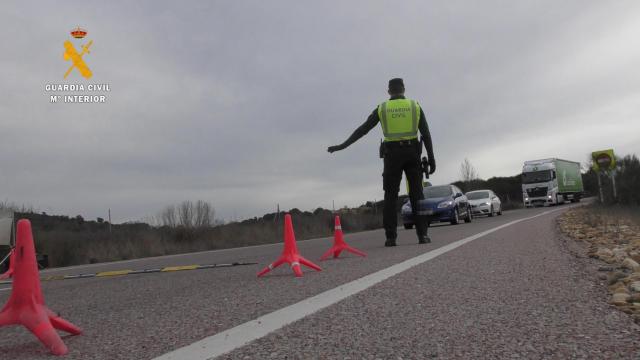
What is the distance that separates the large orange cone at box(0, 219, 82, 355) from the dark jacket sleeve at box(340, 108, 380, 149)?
5682 millimetres

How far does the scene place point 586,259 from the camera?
5219mm

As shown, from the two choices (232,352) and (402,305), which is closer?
(232,352)

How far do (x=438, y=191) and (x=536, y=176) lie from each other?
25.6 m

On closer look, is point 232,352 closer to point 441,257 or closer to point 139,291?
point 139,291

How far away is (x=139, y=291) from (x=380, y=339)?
134 inches

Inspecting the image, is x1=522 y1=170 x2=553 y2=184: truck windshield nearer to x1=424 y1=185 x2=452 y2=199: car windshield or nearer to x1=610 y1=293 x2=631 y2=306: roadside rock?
x1=424 y1=185 x2=452 y2=199: car windshield

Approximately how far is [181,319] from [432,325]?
1523 mm

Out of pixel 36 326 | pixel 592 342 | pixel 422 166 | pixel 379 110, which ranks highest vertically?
pixel 379 110

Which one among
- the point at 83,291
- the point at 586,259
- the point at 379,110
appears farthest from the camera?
the point at 379,110

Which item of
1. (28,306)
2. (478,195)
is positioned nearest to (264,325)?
(28,306)

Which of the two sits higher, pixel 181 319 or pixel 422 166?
pixel 422 166

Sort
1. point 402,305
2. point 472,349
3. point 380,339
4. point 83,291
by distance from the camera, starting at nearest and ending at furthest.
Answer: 1. point 472,349
2. point 380,339
3. point 402,305
4. point 83,291

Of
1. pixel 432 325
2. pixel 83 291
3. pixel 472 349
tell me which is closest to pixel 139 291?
pixel 83 291

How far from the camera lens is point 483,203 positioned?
88.4 ft
